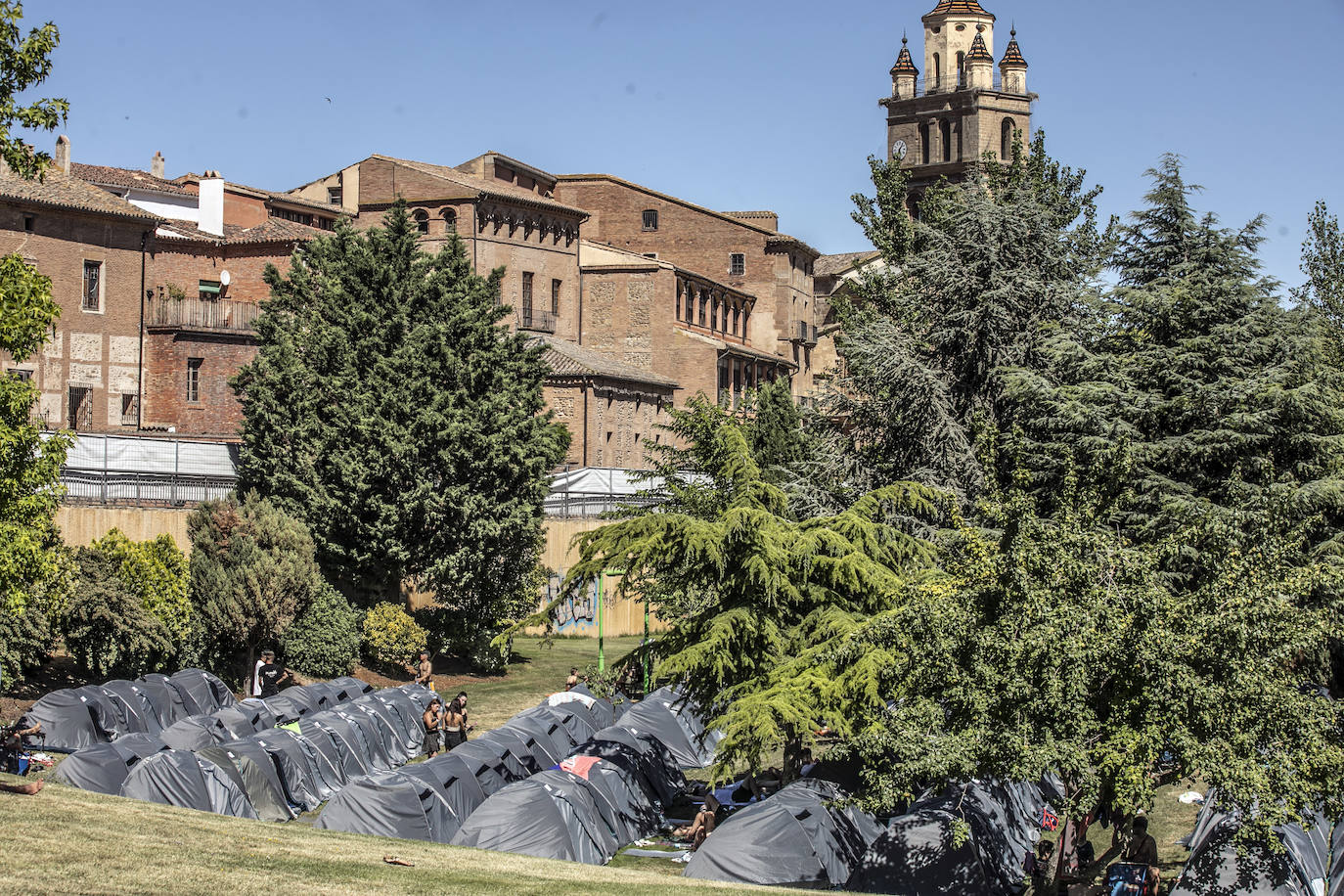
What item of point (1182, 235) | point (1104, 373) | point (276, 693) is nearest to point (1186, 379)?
point (1104, 373)

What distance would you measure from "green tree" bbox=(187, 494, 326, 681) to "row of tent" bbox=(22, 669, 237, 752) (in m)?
2.41

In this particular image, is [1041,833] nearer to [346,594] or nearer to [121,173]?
[346,594]

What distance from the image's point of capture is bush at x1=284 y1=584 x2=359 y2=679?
31.6 m

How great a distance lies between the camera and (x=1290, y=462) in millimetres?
25531

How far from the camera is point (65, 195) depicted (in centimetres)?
4906

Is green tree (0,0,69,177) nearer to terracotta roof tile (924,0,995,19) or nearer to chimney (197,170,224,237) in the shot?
→ chimney (197,170,224,237)

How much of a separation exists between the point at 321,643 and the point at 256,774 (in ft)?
35.5

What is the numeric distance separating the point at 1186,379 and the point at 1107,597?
11613mm

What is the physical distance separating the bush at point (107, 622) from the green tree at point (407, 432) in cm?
622

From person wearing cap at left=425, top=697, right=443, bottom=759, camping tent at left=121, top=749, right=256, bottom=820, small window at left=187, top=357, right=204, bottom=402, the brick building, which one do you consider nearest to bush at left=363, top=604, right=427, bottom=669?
person wearing cap at left=425, top=697, right=443, bottom=759

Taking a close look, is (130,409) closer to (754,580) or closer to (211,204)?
(211,204)

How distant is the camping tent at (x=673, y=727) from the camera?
88.2ft

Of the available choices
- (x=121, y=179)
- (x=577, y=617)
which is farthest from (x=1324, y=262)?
(x=121, y=179)

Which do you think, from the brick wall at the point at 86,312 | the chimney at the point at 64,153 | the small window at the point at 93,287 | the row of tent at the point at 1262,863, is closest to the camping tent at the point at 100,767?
the row of tent at the point at 1262,863
